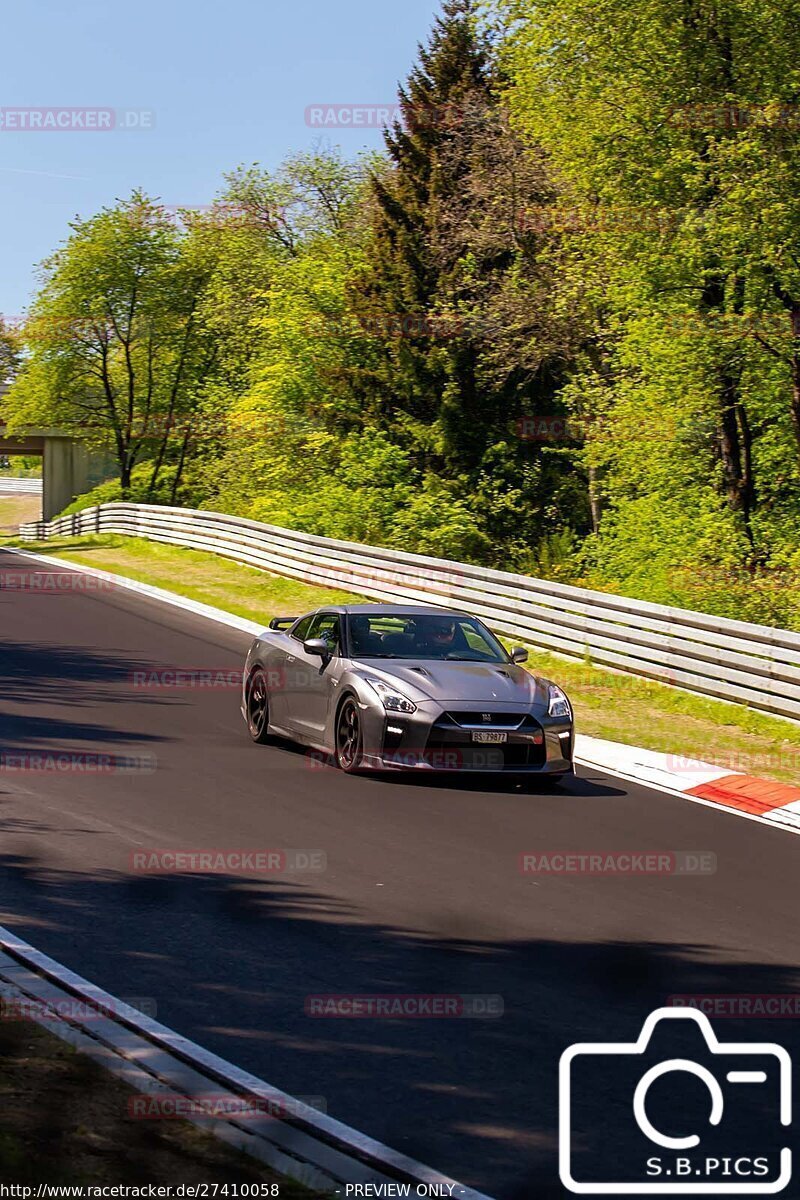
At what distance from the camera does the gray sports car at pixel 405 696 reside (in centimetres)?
1273

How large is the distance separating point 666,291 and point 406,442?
15576mm

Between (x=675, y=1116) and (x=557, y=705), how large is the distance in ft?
25.2

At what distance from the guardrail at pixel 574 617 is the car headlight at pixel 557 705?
4617 millimetres

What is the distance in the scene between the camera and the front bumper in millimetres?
12664

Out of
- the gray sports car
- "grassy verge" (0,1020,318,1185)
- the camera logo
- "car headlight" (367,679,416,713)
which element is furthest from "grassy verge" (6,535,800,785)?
"grassy verge" (0,1020,318,1185)

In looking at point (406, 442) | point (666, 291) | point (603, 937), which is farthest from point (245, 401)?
point (603, 937)

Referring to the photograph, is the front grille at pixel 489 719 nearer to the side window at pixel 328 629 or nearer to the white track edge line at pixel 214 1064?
the side window at pixel 328 629

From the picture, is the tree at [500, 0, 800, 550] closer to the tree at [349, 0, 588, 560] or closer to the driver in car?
the tree at [349, 0, 588, 560]

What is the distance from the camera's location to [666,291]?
2936 centimetres

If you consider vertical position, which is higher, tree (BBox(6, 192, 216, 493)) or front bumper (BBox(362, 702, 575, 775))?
tree (BBox(6, 192, 216, 493))

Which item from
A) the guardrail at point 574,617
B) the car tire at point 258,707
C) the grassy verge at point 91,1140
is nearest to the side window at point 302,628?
the car tire at point 258,707

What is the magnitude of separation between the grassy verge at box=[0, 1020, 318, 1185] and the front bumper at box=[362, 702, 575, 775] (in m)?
7.27

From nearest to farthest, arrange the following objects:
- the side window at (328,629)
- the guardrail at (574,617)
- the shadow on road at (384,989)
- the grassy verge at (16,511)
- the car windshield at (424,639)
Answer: the shadow on road at (384,989) → the car windshield at (424,639) → the side window at (328,629) → the guardrail at (574,617) → the grassy verge at (16,511)

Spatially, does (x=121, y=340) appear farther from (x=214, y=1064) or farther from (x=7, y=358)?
(x=7, y=358)
